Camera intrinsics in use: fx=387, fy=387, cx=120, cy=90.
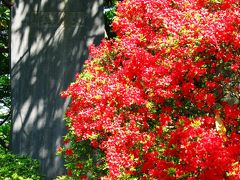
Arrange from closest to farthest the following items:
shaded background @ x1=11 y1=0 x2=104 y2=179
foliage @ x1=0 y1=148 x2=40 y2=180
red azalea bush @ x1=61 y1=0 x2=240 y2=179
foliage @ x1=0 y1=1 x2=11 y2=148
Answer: red azalea bush @ x1=61 y1=0 x2=240 y2=179
foliage @ x1=0 y1=148 x2=40 y2=180
shaded background @ x1=11 y1=0 x2=104 y2=179
foliage @ x1=0 y1=1 x2=11 y2=148

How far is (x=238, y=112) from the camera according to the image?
5020mm

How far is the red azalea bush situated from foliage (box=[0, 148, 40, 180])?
2.01m

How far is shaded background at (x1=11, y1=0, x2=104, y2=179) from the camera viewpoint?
8594mm

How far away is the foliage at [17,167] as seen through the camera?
6.98 meters

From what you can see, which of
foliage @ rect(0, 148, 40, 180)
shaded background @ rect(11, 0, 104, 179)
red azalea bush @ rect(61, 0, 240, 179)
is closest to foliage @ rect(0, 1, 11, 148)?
shaded background @ rect(11, 0, 104, 179)

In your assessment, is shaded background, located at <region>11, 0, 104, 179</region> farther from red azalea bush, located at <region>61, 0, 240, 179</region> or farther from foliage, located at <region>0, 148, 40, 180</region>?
red azalea bush, located at <region>61, 0, 240, 179</region>

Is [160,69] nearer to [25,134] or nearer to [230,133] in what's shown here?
[230,133]

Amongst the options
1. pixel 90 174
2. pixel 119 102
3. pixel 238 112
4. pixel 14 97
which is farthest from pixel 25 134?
pixel 238 112

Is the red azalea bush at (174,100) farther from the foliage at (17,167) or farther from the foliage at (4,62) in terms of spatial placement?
the foliage at (4,62)

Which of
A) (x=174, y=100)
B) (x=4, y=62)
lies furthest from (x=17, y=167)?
(x=4, y=62)

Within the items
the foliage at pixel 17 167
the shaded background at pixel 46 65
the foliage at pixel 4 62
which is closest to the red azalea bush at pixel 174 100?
the foliage at pixel 17 167

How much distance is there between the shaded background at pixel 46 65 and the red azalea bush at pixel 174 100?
2842 millimetres

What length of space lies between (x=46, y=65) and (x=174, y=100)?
4.22 meters

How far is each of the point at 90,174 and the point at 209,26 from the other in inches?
122
